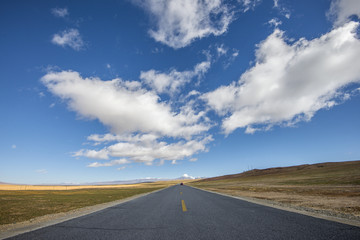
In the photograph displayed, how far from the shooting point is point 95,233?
486cm

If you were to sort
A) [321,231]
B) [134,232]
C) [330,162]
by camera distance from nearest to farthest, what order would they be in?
[321,231] < [134,232] < [330,162]

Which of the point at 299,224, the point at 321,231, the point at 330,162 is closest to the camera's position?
the point at 321,231

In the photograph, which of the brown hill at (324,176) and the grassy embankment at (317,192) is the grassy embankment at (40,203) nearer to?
the grassy embankment at (317,192)

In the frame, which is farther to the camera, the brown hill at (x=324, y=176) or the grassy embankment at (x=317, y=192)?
the brown hill at (x=324, y=176)

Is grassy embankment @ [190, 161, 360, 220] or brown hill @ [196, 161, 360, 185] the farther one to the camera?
brown hill @ [196, 161, 360, 185]

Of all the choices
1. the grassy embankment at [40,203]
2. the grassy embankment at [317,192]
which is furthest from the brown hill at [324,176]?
the grassy embankment at [40,203]

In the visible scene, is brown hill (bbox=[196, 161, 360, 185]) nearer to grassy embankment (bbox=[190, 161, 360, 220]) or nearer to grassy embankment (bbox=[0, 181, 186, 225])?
grassy embankment (bbox=[190, 161, 360, 220])

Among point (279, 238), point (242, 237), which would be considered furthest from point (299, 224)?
point (242, 237)

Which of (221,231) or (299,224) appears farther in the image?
(299,224)

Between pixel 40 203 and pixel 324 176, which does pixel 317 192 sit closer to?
pixel 40 203

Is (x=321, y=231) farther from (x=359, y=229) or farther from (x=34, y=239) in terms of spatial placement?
(x=34, y=239)

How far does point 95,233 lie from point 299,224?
6042mm

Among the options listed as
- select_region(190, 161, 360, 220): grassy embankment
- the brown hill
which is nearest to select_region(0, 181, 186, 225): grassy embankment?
select_region(190, 161, 360, 220): grassy embankment

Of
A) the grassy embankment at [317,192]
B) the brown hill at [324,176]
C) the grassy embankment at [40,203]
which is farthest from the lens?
the brown hill at [324,176]
